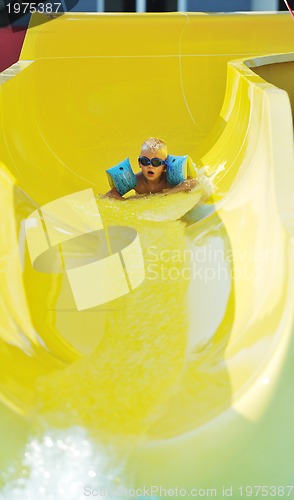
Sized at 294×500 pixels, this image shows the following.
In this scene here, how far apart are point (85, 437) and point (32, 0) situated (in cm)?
415

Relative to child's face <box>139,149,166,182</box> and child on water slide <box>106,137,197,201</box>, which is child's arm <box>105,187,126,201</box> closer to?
child on water slide <box>106,137,197,201</box>

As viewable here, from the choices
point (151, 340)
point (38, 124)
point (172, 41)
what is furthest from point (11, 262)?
point (172, 41)

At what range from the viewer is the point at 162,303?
179 cm

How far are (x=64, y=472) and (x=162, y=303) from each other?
0.55 m

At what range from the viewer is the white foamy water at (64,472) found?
1.37 meters

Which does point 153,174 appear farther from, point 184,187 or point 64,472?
point 64,472

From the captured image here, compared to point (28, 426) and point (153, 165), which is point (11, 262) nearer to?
point (28, 426)

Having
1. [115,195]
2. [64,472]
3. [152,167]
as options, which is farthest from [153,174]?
[64,472]

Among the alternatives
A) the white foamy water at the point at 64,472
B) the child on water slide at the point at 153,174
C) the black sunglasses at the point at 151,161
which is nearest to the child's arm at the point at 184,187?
the child on water slide at the point at 153,174

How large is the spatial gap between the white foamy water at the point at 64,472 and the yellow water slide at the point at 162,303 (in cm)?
3

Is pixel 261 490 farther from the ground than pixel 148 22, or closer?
closer

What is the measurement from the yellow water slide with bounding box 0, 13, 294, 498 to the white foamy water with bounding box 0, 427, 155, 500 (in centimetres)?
3

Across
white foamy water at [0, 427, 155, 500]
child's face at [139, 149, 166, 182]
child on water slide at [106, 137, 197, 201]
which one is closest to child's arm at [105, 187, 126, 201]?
child on water slide at [106, 137, 197, 201]

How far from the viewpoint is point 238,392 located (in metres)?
1.47
